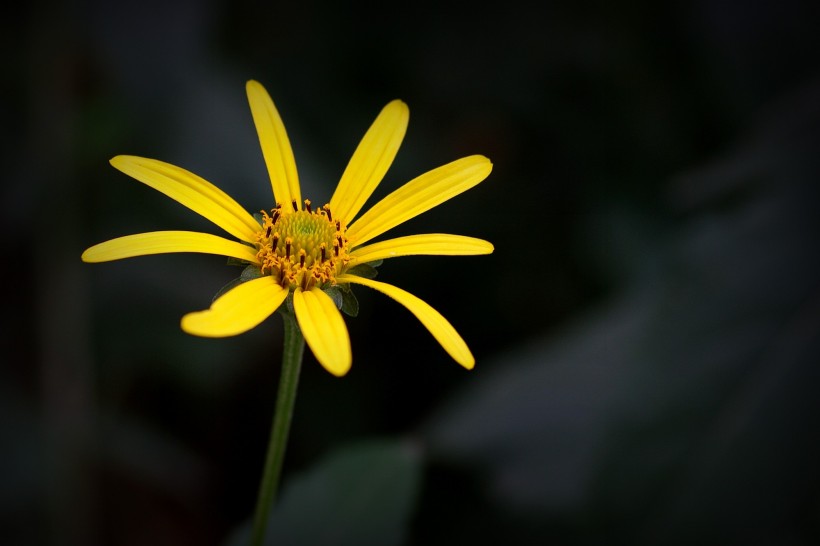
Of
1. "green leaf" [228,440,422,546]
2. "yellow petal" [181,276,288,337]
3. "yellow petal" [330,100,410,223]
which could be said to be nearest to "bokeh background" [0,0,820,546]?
"green leaf" [228,440,422,546]

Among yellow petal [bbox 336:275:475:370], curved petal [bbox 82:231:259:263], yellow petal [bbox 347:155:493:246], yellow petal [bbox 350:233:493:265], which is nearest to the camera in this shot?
yellow petal [bbox 336:275:475:370]

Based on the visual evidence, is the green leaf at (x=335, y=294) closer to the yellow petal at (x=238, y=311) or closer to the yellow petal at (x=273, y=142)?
the yellow petal at (x=238, y=311)

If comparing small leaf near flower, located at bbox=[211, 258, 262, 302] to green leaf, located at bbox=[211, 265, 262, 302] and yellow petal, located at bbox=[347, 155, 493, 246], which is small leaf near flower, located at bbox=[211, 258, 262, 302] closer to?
green leaf, located at bbox=[211, 265, 262, 302]

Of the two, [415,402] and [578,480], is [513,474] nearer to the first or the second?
[578,480]

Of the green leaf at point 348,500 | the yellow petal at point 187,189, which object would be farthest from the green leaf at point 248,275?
the green leaf at point 348,500

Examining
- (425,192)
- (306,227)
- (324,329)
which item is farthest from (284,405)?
(425,192)

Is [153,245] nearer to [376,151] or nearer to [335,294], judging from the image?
[335,294]
